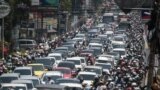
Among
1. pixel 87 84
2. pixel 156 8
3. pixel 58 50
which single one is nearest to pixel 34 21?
pixel 58 50

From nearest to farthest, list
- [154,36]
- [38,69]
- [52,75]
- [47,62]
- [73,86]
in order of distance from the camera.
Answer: [154,36], [73,86], [52,75], [38,69], [47,62]

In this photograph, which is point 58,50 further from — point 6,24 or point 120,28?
point 120,28

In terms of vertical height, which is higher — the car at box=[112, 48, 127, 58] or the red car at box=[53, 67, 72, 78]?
the red car at box=[53, 67, 72, 78]

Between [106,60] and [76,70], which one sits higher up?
[76,70]

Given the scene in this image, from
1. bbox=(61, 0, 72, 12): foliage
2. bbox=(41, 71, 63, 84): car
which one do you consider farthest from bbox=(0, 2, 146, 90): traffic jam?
bbox=(61, 0, 72, 12): foliage

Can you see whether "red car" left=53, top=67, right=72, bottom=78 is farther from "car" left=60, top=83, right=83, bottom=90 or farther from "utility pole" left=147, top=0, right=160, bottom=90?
"utility pole" left=147, top=0, right=160, bottom=90

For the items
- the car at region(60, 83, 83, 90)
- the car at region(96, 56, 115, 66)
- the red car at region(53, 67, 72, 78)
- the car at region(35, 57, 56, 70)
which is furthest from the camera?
A: the car at region(96, 56, 115, 66)

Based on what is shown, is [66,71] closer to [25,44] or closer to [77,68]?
[77,68]

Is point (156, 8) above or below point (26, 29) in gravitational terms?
above

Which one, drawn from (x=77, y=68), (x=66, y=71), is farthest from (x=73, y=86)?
(x=77, y=68)

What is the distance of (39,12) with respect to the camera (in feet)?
226

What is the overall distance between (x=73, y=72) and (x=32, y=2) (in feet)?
84.6

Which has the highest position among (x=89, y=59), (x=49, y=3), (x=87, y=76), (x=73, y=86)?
(x=73, y=86)

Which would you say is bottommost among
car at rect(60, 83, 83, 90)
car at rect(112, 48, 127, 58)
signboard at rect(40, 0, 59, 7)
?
car at rect(112, 48, 127, 58)
